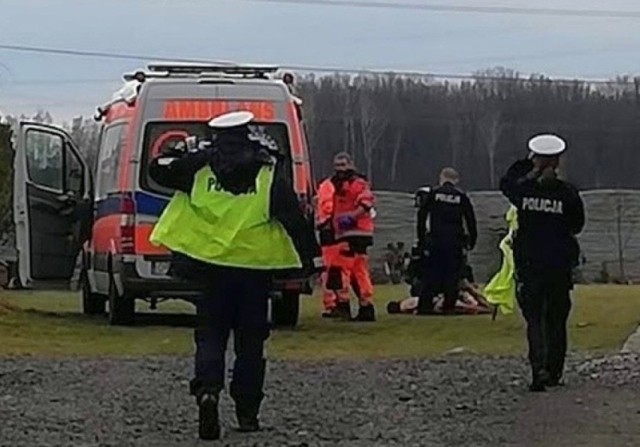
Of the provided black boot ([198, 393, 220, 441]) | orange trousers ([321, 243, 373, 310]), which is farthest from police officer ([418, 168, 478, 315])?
black boot ([198, 393, 220, 441])

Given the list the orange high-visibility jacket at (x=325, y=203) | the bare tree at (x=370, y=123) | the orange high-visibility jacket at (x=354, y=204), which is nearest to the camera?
the orange high-visibility jacket at (x=325, y=203)

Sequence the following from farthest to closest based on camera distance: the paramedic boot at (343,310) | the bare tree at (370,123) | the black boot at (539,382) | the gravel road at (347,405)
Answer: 1. the bare tree at (370,123)
2. the paramedic boot at (343,310)
3. the black boot at (539,382)
4. the gravel road at (347,405)

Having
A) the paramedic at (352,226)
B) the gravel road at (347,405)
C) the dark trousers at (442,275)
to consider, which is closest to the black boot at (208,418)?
the gravel road at (347,405)

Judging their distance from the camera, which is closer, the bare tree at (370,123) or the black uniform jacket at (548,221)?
the black uniform jacket at (548,221)

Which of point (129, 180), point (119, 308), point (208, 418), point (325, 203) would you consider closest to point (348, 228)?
point (325, 203)

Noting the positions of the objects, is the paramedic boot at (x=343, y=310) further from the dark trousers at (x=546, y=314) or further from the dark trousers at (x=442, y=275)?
the dark trousers at (x=546, y=314)

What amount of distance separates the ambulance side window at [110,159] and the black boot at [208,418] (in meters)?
8.31

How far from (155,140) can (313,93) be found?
48.9 m

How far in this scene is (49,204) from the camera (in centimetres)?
1848

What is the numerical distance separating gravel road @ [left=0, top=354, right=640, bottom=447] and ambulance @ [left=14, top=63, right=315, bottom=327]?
350 centimetres

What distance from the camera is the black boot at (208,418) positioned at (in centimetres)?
893

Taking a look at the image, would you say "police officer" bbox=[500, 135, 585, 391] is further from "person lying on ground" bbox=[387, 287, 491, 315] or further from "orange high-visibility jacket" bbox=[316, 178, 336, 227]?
"person lying on ground" bbox=[387, 287, 491, 315]

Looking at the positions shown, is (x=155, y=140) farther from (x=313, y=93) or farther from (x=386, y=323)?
(x=313, y=93)

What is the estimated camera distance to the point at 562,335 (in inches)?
443
